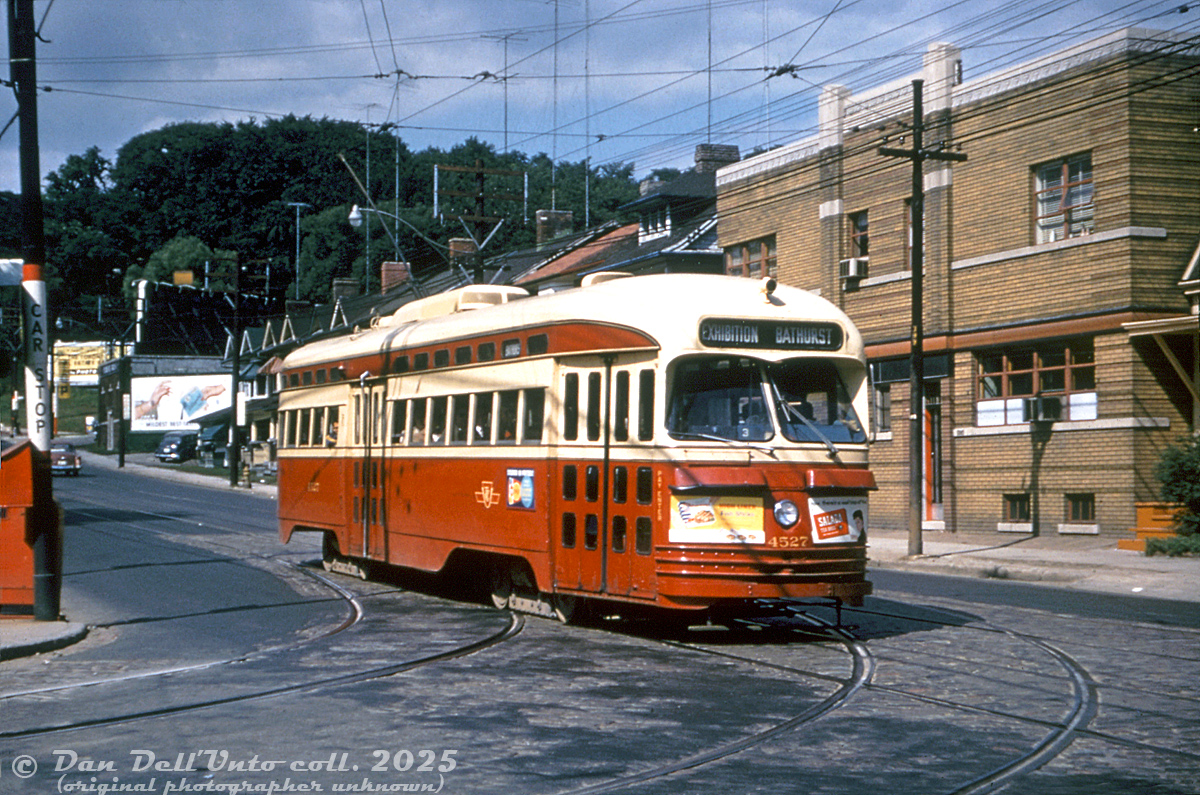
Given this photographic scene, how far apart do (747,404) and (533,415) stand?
2476 mm

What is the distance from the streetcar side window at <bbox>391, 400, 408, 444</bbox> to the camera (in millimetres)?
16000

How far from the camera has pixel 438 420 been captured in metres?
15.1

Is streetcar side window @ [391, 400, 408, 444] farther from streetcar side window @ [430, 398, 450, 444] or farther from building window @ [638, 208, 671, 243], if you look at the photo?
building window @ [638, 208, 671, 243]

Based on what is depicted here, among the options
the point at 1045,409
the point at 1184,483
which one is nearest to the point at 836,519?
the point at 1184,483

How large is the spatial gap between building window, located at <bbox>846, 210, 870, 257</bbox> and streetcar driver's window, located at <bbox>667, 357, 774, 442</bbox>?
2005 centimetres

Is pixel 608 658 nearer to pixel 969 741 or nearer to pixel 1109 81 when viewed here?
pixel 969 741

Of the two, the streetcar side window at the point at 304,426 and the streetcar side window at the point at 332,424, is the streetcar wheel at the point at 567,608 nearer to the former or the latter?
the streetcar side window at the point at 332,424

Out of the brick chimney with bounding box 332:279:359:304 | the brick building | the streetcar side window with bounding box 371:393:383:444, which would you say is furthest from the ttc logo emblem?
the brick chimney with bounding box 332:279:359:304

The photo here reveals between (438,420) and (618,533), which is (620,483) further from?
(438,420)

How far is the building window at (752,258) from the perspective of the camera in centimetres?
3425

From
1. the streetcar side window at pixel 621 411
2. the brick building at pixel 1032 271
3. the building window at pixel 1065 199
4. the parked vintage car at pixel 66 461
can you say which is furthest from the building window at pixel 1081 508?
the parked vintage car at pixel 66 461

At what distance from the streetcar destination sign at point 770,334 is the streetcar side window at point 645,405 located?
0.59 meters

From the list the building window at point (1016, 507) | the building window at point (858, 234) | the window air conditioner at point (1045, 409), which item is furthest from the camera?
the building window at point (858, 234)

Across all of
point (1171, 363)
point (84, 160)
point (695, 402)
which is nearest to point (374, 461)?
point (695, 402)
